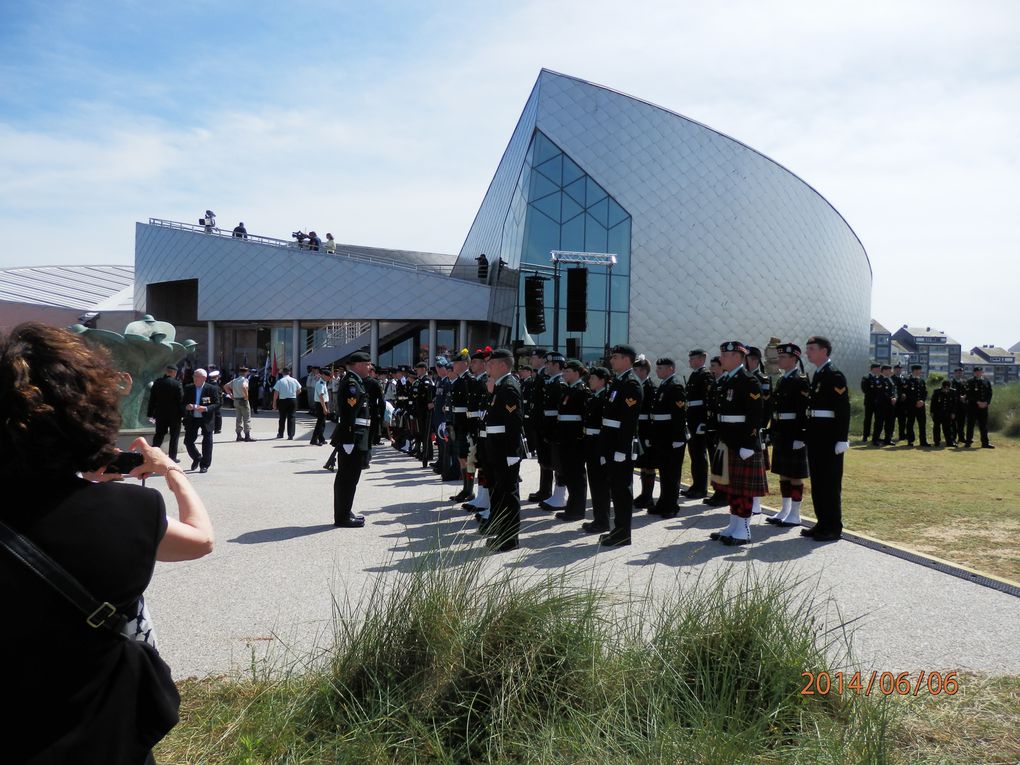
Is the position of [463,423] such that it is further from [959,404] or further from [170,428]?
[959,404]

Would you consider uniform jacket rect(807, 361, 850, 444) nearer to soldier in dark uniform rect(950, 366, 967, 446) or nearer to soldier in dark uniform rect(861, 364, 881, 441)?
soldier in dark uniform rect(861, 364, 881, 441)

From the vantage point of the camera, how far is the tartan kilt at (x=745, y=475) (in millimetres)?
6539

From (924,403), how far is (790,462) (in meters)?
12.1

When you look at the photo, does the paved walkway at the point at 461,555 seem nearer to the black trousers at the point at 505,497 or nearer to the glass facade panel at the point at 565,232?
the black trousers at the point at 505,497

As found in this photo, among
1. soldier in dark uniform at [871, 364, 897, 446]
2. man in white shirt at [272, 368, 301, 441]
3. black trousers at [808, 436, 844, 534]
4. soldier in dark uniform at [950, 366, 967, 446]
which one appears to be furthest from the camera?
man in white shirt at [272, 368, 301, 441]

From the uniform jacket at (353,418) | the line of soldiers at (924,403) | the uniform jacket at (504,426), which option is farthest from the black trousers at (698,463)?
the line of soldiers at (924,403)

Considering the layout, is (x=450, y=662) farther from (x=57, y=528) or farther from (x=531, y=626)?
(x=57, y=528)

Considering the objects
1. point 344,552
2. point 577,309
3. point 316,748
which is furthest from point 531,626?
point 577,309

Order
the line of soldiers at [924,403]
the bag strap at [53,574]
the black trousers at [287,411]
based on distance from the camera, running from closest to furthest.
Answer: the bag strap at [53,574]
the line of soldiers at [924,403]
the black trousers at [287,411]

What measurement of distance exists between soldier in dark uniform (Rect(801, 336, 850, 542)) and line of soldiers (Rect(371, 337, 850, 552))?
1 centimetres

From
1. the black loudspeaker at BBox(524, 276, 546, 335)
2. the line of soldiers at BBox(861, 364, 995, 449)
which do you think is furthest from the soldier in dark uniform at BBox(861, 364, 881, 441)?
the black loudspeaker at BBox(524, 276, 546, 335)

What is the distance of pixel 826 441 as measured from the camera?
6.97m

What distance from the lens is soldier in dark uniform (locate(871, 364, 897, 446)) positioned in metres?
17.1
